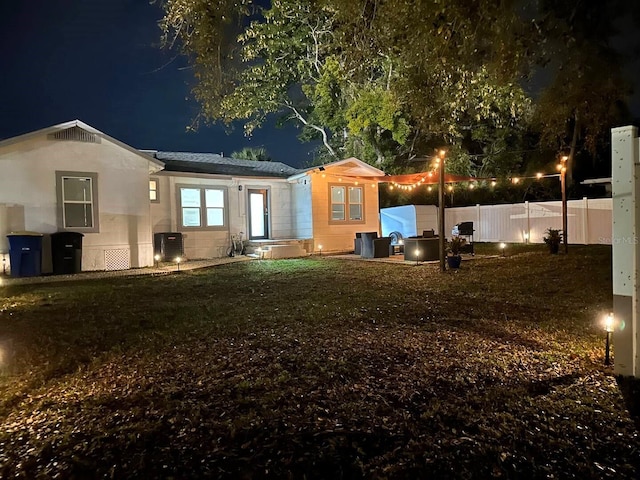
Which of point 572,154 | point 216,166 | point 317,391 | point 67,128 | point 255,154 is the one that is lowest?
point 317,391

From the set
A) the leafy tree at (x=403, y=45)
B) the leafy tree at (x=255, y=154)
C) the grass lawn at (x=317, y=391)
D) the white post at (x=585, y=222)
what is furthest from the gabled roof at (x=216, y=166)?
the white post at (x=585, y=222)

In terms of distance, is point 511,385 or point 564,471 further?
point 511,385

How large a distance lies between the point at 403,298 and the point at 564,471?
4.85 metres

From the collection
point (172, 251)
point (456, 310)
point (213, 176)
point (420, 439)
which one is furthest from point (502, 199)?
point (420, 439)

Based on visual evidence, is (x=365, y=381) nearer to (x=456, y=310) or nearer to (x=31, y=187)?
(x=456, y=310)

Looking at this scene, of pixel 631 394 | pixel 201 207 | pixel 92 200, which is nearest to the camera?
pixel 631 394

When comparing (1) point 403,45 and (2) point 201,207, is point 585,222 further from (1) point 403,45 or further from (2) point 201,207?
(2) point 201,207

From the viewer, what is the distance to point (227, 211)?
1499 cm

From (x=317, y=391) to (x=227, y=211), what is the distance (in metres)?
12.3

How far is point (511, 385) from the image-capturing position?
3.37 m

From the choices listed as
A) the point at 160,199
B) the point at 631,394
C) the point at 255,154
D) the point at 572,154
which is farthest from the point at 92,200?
the point at 572,154

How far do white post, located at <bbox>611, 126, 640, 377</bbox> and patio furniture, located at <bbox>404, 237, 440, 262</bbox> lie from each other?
900 cm

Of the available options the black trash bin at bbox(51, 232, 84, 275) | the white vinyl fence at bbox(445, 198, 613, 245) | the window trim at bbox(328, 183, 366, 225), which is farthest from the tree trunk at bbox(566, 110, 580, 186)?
the black trash bin at bbox(51, 232, 84, 275)

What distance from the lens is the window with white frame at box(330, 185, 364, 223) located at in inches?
643
